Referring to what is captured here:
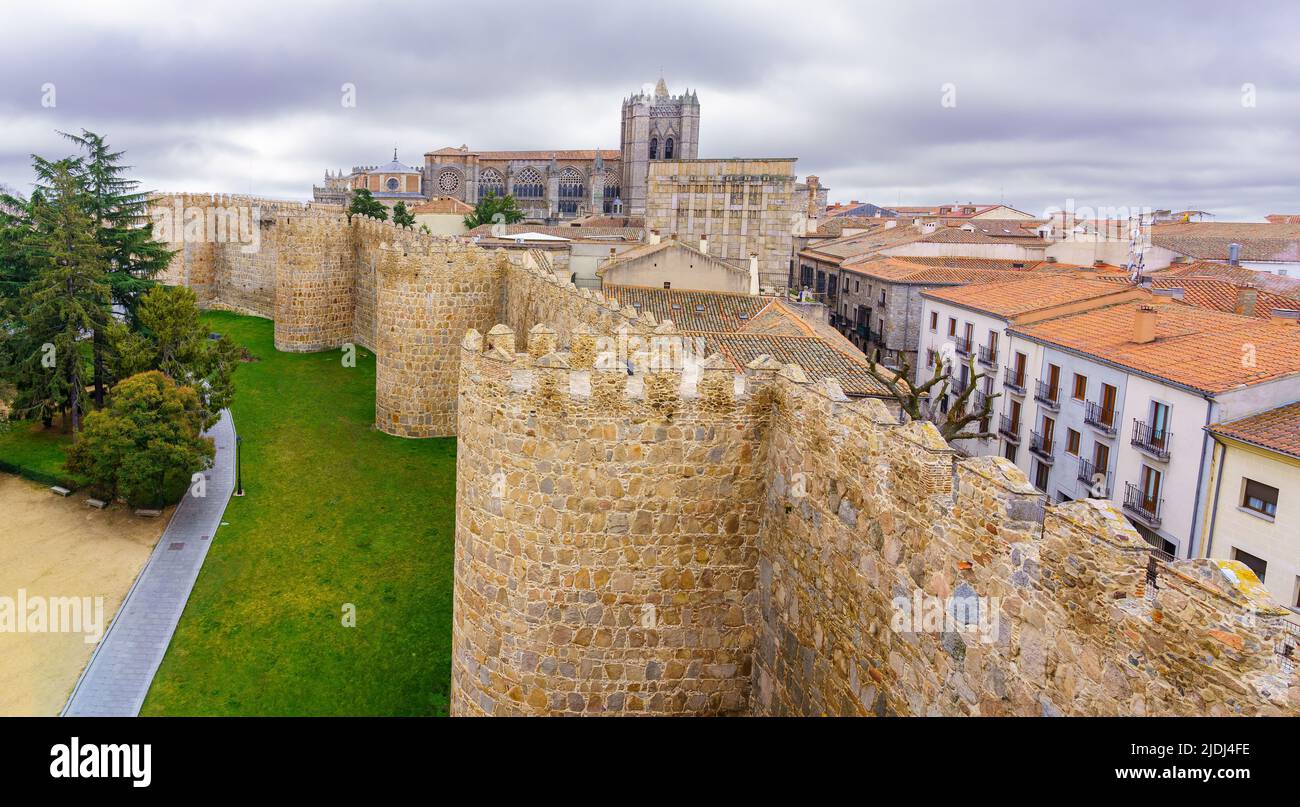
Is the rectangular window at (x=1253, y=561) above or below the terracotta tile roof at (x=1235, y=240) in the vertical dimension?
below

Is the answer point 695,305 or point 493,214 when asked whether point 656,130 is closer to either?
point 493,214

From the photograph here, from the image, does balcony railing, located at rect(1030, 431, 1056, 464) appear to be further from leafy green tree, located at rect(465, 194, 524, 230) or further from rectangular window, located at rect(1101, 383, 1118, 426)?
leafy green tree, located at rect(465, 194, 524, 230)

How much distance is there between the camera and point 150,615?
47.6 ft

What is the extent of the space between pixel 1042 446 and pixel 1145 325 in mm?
4396

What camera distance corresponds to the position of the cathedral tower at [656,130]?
99.1 metres

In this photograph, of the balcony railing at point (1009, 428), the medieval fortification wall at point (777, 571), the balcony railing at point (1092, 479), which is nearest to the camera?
the medieval fortification wall at point (777, 571)

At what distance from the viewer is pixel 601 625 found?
309 inches

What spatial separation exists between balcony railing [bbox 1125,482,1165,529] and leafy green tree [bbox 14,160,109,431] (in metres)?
25.0

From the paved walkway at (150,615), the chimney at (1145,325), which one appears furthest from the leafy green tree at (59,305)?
the chimney at (1145,325)

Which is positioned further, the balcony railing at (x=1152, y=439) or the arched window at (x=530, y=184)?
the arched window at (x=530, y=184)

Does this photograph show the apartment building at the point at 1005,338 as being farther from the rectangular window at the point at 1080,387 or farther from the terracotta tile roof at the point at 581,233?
the terracotta tile roof at the point at 581,233

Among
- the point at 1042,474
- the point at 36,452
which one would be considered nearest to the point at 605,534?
→ the point at 36,452

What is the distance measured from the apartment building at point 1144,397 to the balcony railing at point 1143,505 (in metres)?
0.02
